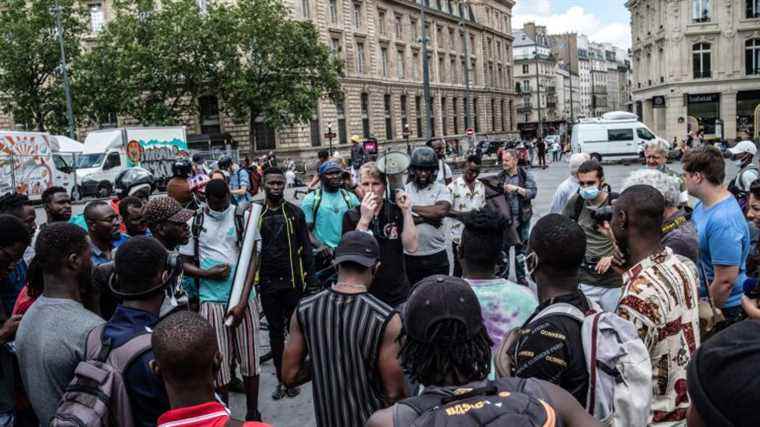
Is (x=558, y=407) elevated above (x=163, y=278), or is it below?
below

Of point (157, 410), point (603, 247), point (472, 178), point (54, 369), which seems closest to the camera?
point (157, 410)

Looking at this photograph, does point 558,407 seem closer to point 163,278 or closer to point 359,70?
point 163,278

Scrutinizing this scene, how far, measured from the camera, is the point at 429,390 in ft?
6.31

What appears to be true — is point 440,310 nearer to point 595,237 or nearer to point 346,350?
point 346,350

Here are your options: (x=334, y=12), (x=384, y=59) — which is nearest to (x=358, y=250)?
(x=334, y=12)

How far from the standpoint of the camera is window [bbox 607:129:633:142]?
32.6 m

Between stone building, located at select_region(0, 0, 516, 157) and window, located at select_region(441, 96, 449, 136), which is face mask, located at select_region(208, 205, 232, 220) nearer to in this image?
stone building, located at select_region(0, 0, 516, 157)

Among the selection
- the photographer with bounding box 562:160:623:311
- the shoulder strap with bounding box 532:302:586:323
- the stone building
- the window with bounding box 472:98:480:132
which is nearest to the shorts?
→ the photographer with bounding box 562:160:623:311

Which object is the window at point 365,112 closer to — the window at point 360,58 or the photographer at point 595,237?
the window at point 360,58

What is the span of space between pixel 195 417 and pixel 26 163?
27818 mm

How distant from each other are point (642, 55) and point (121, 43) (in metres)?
39.0

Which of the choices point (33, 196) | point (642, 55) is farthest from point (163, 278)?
point (642, 55)

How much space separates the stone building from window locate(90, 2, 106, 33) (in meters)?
0.07

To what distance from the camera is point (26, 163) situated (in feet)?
85.7
